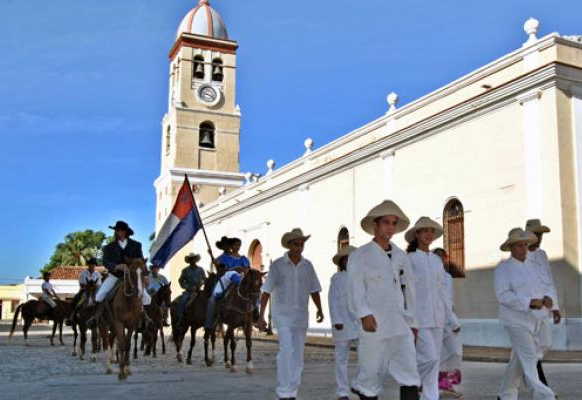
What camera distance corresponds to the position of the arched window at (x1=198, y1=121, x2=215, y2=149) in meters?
44.8

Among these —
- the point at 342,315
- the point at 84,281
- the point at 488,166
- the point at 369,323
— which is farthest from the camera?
the point at 488,166

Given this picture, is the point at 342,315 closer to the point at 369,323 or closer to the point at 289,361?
the point at 289,361

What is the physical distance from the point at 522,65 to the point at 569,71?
56.7 inches

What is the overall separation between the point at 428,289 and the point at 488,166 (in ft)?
42.3

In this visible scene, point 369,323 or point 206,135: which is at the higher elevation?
point 206,135

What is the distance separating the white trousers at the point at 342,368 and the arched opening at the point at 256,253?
26047 mm

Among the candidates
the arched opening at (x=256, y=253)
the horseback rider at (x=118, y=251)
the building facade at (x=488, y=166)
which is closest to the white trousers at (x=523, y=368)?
the horseback rider at (x=118, y=251)

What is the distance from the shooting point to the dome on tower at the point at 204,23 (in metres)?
45.5

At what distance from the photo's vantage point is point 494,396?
8.23m

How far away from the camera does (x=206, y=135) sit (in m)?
45.0

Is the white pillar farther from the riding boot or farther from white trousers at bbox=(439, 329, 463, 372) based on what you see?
the riding boot

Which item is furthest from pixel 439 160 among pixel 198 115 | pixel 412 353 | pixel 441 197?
pixel 198 115

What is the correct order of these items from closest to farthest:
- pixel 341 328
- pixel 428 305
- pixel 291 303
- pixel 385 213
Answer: pixel 385 213 → pixel 428 305 → pixel 291 303 → pixel 341 328

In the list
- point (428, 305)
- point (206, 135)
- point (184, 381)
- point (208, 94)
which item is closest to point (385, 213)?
point (428, 305)
